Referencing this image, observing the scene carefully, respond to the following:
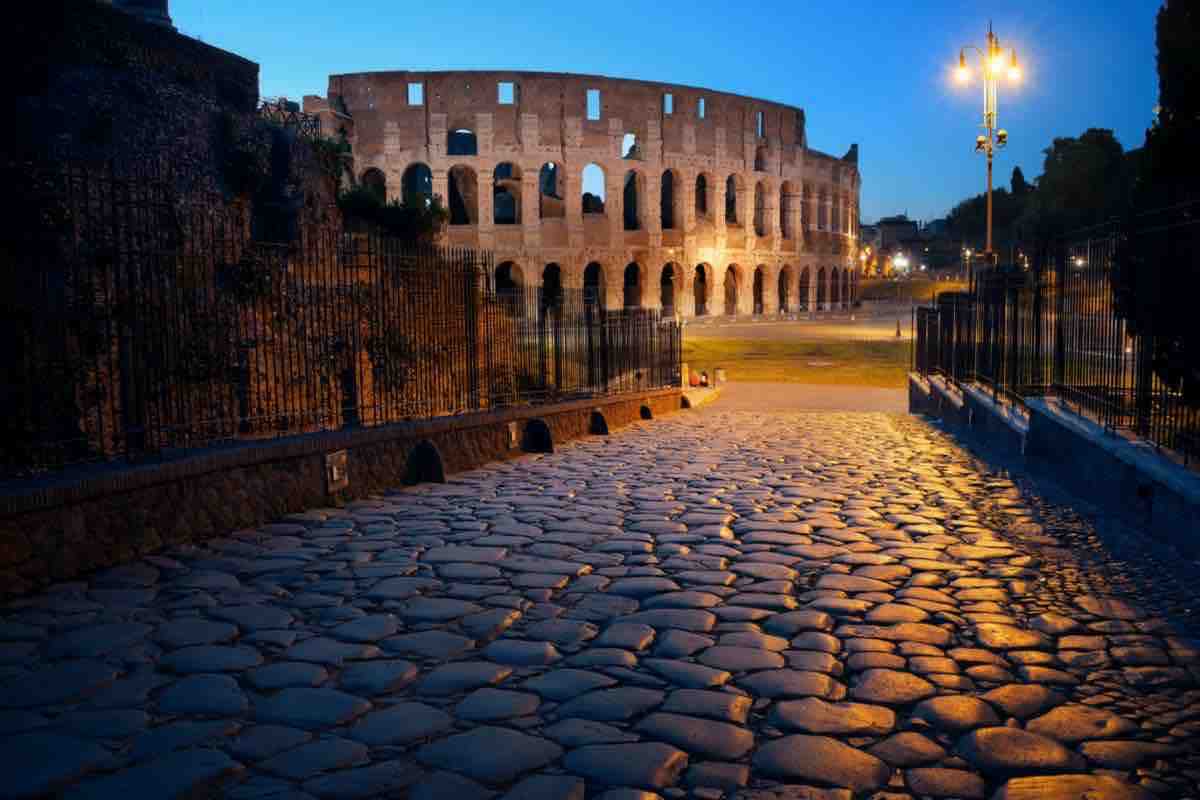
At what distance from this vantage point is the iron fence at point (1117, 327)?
634 cm

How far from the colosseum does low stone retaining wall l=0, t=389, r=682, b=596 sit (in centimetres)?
3207

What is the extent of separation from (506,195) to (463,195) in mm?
3901

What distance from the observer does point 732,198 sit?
5319cm

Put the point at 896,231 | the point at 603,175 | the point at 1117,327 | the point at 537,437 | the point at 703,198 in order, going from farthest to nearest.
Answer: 1. the point at 896,231
2. the point at 703,198
3. the point at 603,175
4. the point at 537,437
5. the point at 1117,327

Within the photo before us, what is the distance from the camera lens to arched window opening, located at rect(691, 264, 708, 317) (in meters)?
49.6

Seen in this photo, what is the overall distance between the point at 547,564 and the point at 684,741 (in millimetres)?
2471

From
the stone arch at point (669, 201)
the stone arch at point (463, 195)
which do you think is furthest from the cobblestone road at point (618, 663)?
the stone arch at point (669, 201)

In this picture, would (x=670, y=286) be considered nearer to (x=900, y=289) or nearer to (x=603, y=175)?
→ (x=603, y=175)

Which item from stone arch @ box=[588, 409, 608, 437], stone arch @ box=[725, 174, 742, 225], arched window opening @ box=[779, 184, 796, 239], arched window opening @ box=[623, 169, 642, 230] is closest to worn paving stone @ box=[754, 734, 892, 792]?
stone arch @ box=[588, 409, 608, 437]

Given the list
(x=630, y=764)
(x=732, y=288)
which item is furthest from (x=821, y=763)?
(x=732, y=288)

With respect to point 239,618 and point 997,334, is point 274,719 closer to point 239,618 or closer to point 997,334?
point 239,618

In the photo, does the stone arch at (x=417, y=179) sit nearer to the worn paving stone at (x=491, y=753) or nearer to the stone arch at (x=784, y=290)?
the stone arch at (x=784, y=290)

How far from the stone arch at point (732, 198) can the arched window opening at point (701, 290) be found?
3.02 m

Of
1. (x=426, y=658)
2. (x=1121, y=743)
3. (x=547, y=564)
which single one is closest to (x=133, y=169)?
(x=547, y=564)
